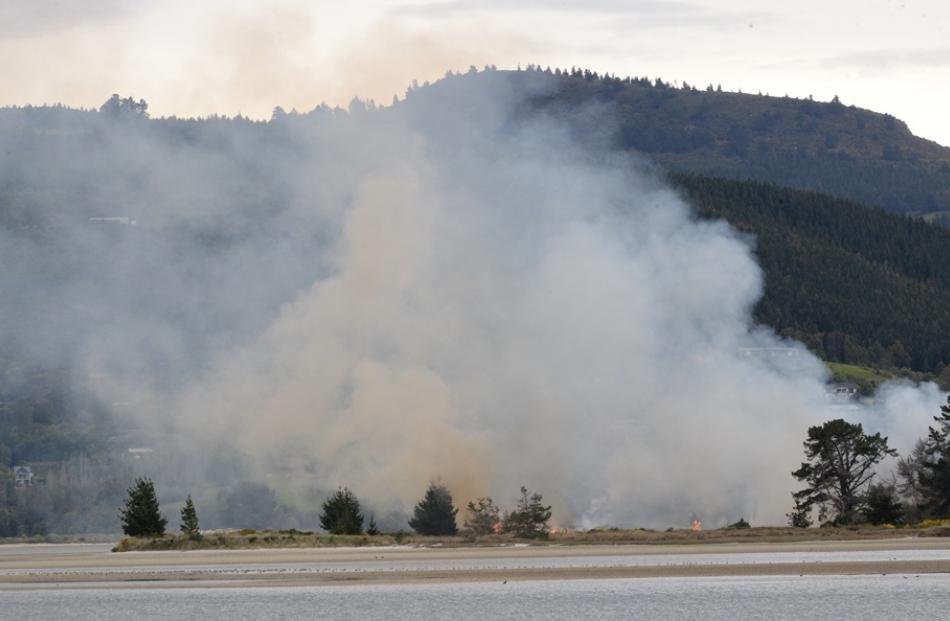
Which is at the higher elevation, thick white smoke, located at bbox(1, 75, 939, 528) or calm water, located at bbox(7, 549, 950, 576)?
thick white smoke, located at bbox(1, 75, 939, 528)

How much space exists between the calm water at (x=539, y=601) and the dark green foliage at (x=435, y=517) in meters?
44.2

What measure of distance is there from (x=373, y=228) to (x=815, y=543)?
103621 mm

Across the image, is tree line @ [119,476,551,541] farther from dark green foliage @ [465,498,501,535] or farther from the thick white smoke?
the thick white smoke

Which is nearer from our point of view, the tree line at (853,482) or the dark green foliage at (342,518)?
the tree line at (853,482)

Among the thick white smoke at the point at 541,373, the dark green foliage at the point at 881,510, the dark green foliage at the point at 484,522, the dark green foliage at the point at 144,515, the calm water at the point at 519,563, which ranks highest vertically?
the thick white smoke at the point at 541,373

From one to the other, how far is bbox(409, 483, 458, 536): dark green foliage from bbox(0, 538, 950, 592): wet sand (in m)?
23.3

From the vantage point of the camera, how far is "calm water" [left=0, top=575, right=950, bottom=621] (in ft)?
238

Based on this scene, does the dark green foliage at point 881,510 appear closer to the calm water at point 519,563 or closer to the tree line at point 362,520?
the calm water at point 519,563

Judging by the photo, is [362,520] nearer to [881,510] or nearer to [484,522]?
[484,522]

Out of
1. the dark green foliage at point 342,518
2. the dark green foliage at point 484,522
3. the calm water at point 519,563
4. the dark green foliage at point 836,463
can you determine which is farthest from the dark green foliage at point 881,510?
the dark green foliage at point 342,518

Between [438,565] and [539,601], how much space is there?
14.3m

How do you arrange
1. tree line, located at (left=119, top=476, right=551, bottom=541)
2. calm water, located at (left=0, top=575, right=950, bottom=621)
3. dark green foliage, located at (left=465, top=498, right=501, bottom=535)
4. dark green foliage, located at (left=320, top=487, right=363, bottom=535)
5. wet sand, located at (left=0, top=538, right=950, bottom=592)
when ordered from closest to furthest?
1. calm water, located at (left=0, top=575, right=950, bottom=621)
2. wet sand, located at (left=0, top=538, right=950, bottom=592)
3. tree line, located at (left=119, top=476, right=551, bottom=541)
4. dark green foliage, located at (left=320, top=487, right=363, bottom=535)
5. dark green foliage, located at (left=465, top=498, right=501, bottom=535)

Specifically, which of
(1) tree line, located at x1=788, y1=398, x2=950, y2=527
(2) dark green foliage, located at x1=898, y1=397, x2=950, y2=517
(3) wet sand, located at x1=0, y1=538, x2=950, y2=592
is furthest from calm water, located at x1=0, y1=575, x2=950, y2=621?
(2) dark green foliage, located at x1=898, y1=397, x2=950, y2=517

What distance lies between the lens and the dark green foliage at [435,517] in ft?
417
